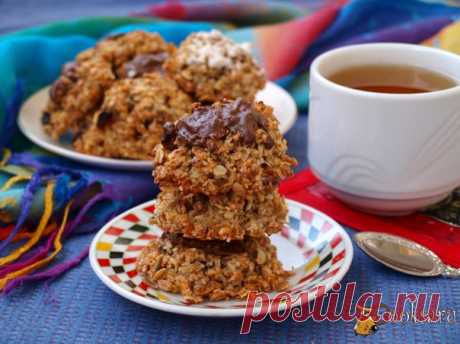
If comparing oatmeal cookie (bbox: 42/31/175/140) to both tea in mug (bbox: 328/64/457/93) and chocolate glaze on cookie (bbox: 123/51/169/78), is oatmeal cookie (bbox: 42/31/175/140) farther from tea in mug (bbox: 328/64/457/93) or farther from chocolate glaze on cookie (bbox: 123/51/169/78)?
tea in mug (bbox: 328/64/457/93)

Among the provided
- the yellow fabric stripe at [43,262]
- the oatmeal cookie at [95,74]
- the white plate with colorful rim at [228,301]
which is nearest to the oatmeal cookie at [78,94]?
the oatmeal cookie at [95,74]

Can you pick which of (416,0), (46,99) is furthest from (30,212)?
(416,0)

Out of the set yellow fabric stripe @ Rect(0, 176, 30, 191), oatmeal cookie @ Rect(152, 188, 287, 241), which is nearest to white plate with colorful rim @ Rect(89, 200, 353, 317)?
oatmeal cookie @ Rect(152, 188, 287, 241)

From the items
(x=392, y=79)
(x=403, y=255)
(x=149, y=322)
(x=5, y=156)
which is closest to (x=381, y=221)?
(x=403, y=255)

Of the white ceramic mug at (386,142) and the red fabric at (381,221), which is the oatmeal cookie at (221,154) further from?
the red fabric at (381,221)

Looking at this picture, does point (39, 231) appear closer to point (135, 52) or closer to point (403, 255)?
point (135, 52)

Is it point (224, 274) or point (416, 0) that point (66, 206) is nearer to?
point (224, 274)
